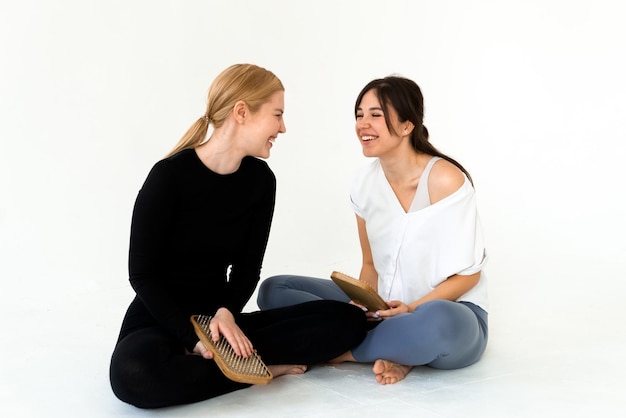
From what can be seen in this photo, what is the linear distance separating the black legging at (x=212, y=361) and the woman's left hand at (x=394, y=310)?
0.08 m

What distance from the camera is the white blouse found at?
2.82 metres

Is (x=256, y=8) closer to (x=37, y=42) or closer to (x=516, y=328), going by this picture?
(x=37, y=42)

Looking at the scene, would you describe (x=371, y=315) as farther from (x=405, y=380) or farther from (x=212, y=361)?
(x=212, y=361)

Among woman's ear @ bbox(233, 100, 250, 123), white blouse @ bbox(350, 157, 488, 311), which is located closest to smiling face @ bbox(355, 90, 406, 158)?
white blouse @ bbox(350, 157, 488, 311)

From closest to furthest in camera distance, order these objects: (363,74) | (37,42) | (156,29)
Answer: (37,42) < (156,29) < (363,74)

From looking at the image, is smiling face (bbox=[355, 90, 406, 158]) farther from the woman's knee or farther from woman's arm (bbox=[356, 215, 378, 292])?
the woman's knee

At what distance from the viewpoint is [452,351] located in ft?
8.73

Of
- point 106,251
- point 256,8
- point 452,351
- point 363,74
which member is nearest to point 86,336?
point 106,251

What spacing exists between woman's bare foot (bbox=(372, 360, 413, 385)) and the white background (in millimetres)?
865

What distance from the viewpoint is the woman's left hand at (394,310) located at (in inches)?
108

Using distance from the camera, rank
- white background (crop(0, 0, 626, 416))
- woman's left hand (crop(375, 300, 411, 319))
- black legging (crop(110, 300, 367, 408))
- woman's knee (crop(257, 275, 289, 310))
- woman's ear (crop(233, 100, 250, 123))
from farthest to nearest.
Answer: white background (crop(0, 0, 626, 416)) → woman's knee (crop(257, 275, 289, 310)) → woman's left hand (crop(375, 300, 411, 319)) → woman's ear (crop(233, 100, 250, 123)) → black legging (crop(110, 300, 367, 408))

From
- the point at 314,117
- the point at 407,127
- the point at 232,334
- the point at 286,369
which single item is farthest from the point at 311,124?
the point at 232,334

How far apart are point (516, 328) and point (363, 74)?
227 cm

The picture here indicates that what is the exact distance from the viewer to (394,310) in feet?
9.01
